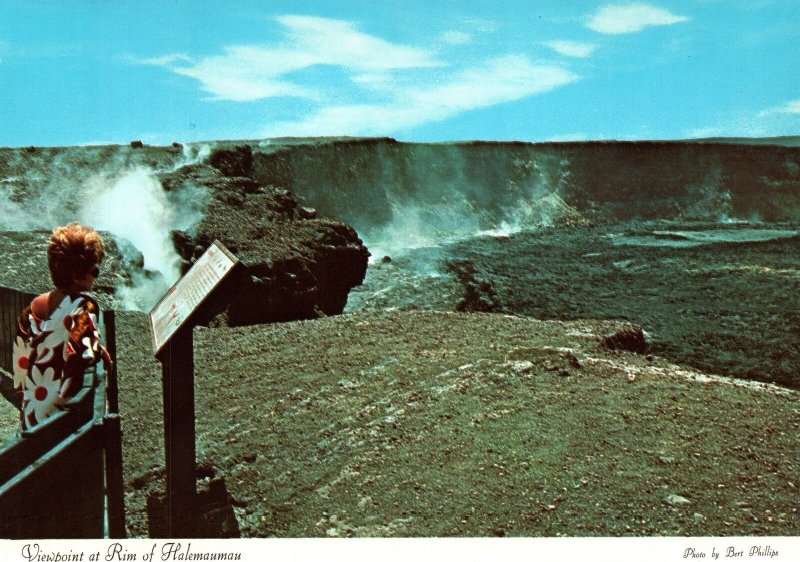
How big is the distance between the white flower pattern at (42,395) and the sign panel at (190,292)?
426mm

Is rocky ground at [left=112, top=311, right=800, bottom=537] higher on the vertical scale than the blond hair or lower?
lower

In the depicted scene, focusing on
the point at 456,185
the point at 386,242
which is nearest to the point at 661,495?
the point at 386,242

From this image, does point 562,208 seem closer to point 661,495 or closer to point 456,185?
point 456,185

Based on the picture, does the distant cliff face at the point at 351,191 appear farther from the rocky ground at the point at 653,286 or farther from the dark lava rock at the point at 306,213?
the rocky ground at the point at 653,286

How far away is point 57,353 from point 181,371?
1.88 feet

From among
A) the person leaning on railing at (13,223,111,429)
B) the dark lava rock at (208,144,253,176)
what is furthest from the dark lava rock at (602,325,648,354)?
the dark lava rock at (208,144,253,176)

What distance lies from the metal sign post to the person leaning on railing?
0.33 m

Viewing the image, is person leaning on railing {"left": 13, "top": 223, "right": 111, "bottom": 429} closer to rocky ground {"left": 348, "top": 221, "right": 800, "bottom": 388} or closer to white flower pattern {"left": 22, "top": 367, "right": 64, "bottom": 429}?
white flower pattern {"left": 22, "top": 367, "right": 64, "bottom": 429}

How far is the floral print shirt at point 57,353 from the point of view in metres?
3.36

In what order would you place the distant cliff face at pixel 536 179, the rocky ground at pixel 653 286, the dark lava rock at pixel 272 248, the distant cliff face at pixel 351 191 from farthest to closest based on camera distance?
the distant cliff face at pixel 536 179, the distant cliff face at pixel 351 191, the dark lava rock at pixel 272 248, the rocky ground at pixel 653 286

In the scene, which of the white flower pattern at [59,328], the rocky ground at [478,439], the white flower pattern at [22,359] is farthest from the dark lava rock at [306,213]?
the white flower pattern at [59,328]

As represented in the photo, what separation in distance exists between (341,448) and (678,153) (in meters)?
21.3

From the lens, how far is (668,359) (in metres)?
7.63

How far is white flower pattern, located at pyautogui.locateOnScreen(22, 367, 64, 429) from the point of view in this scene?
341cm
